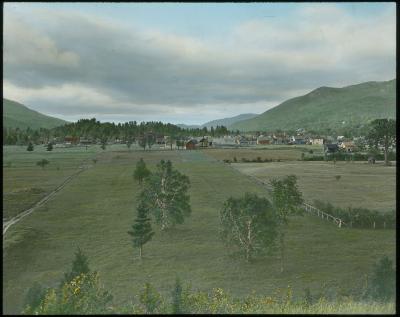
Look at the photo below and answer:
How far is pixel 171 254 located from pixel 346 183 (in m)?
43.0

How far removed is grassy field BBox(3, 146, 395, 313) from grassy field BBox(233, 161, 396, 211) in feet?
40.5

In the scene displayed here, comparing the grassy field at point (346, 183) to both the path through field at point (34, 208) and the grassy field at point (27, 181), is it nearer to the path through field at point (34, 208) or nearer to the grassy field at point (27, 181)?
the path through field at point (34, 208)

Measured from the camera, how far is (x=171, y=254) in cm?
3253

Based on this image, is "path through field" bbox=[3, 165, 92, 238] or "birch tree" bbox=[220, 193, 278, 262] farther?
"path through field" bbox=[3, 165, 92, 238]

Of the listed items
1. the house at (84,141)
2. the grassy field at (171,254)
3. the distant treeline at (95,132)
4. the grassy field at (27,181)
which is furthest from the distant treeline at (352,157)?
the house at (84,141)

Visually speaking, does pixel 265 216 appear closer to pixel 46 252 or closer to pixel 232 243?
pixel 232 243

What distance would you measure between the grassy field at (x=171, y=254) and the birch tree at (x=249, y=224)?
53.9 inches

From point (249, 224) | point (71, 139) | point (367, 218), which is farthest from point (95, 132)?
point (249, 224)

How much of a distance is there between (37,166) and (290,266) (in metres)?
67.9

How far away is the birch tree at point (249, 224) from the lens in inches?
1262

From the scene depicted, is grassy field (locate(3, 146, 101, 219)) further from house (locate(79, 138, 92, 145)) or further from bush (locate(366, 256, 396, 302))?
house (locate(79, 138, 92, 145))

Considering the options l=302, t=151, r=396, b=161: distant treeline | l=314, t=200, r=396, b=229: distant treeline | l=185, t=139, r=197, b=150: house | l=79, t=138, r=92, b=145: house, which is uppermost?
l=79, t=138, r=92, b=145: house

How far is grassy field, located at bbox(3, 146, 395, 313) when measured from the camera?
1039 inches

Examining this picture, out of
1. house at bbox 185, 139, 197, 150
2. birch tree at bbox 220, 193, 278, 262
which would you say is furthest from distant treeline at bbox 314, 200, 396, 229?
house at bbox 185, 139, 197, 150
